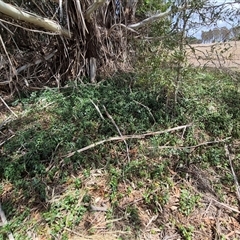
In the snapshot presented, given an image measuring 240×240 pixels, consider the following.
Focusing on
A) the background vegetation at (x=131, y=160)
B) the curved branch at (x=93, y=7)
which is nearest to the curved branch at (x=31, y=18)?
the curved branch at (x=93, y=7)

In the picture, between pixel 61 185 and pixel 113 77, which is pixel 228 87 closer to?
pixel 113 77

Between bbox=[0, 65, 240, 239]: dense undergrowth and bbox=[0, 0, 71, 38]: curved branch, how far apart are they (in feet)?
3.10

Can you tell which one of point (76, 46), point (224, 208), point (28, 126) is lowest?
point (224, 208)

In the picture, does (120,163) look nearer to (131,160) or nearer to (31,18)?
(131,160)

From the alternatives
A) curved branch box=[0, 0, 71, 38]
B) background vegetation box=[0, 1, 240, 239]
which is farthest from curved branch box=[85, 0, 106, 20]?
background vegetation box=[0, 1, 240, 239]

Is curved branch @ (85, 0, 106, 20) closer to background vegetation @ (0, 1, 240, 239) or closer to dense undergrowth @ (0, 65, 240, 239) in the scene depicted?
background vegetation @ (0, 1, 240, 239)

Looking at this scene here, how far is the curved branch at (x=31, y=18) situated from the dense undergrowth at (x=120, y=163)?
0.94 metres

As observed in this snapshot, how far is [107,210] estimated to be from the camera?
168cm

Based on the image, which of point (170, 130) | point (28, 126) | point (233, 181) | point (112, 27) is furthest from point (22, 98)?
point (233, 181)

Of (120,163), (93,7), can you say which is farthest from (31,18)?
(120,163)

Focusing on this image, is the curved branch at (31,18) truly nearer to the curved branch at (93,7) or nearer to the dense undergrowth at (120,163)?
the curved branch at (93,7)

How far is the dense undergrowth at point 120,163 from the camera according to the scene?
1.62 m

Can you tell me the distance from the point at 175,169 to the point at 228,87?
1844 mm

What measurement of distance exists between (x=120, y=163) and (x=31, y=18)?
201 centimetres
